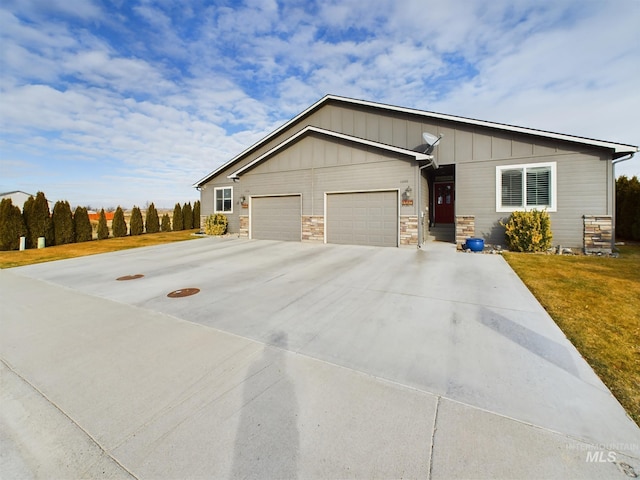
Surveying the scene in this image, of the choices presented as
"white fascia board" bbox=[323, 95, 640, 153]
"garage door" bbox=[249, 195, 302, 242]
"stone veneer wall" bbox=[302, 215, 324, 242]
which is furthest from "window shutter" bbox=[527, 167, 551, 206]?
"garage door" bbox=[249, 195, 302, 242]

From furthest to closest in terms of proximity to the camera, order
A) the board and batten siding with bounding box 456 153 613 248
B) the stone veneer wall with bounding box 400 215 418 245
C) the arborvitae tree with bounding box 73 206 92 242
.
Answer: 1. the arborvitae tree with bounding box 73 206 92 242
2. the stone veneer wall with bounding box 400 215 418 245
3. the board and batten siding with bounding box 456 153 613 248

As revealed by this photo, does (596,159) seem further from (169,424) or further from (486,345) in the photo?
(169,424)

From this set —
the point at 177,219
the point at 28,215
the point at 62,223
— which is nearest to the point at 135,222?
the point at 177,219

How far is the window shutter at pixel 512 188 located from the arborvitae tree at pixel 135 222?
22.2 m

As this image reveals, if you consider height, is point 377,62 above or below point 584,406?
above

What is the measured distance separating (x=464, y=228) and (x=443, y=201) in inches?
141

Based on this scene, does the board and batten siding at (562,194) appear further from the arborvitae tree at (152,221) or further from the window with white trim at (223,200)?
the arborvitae tree at (152,221)

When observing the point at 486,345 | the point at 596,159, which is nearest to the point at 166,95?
the point at 486,345

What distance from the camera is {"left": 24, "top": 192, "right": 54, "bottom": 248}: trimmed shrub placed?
A: 44.3ft

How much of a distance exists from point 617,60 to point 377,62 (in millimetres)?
8535

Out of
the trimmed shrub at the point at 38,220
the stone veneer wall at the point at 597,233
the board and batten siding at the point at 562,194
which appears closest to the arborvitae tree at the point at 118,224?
the trimmed shrub at the point at 38,220

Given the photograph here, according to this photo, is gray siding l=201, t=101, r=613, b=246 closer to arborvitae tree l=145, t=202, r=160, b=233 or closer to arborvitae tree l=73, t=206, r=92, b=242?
arborvitae tree l=73, t=206, r=92, b=242

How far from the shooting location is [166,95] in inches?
561

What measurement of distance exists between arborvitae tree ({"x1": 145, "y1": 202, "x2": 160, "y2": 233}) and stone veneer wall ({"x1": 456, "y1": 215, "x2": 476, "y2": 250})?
20692 mm
